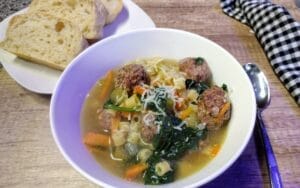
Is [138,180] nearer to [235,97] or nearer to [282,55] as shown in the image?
[235,97]

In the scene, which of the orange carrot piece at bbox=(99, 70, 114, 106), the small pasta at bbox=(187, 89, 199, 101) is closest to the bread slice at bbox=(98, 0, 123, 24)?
the orange carrot piece at bbox=(99, 70, 114, 106)

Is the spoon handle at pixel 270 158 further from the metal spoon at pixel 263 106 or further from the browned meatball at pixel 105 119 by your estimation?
the browned meatball at pixel 105 119

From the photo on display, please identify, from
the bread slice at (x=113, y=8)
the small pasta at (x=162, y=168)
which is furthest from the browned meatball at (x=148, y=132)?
the bread slice at (x=113, y=8)

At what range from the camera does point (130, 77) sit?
4.26ft

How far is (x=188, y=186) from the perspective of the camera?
38.2 inches

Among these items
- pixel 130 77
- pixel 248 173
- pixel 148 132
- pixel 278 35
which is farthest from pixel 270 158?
pixel 278 35

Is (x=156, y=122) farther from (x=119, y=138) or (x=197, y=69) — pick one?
(x=197, y=69)

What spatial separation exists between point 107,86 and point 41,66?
43 cm

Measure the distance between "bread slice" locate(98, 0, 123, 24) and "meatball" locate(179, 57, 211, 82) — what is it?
596 mm

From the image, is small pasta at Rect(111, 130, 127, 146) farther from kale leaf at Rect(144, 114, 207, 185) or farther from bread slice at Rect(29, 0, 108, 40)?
bread slice at Rect(29, 0, 108, 40)

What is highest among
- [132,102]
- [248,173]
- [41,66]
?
[132,102]

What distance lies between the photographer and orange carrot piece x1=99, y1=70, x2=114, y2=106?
1.34m

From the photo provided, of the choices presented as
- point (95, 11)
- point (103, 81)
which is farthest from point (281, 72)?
point (95, 11)

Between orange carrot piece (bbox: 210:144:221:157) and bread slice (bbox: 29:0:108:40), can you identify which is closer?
orange carrot piece (bbox: 210:144:221:157)
